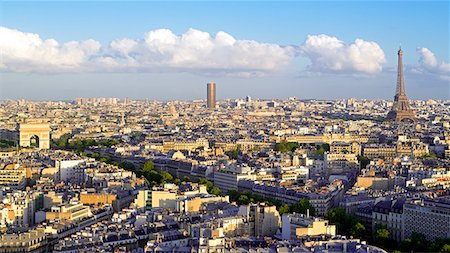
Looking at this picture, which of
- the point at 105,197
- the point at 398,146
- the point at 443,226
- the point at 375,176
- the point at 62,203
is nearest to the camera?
the point at 443,226

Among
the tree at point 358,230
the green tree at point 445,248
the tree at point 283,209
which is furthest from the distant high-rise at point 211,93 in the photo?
the green tree at point 445,248

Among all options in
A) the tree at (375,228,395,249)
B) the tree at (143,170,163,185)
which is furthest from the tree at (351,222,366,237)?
the tree at (143,170,163,185)

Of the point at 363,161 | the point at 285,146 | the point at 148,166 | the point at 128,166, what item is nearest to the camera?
the point at 148,166

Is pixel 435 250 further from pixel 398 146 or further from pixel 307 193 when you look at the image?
pixel 398 146

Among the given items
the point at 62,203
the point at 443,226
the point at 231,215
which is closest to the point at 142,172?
the point at 62,203

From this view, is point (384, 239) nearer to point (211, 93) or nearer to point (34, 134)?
point (34, 134)

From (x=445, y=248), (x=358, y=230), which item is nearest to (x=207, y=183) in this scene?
(x=358, y=230)

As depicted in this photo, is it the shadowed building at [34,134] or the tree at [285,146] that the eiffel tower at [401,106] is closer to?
the tree at [285,146]

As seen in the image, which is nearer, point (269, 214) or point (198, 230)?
point (198, 230)

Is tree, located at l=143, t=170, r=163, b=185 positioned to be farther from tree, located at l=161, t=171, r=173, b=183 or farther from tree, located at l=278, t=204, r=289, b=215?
tree, located at l=278, t=204, r=289, b=215
